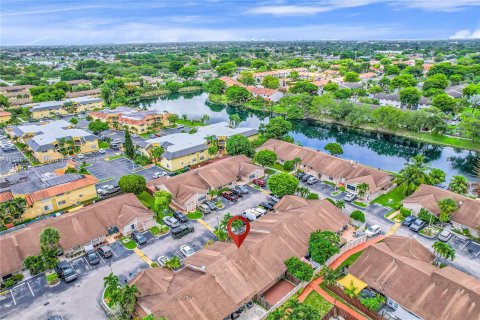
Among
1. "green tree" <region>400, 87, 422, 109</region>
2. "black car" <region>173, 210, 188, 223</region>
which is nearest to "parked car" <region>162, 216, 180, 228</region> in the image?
"black car" <region>173, 210, 188, 223</region>

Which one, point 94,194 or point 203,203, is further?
point 94,194

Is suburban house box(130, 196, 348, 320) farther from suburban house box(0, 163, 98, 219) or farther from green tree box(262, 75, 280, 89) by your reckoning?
green tree box(262, 75, 280, 89)

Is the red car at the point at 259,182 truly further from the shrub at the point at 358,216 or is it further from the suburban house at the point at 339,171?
the shrub at the point at 358,216

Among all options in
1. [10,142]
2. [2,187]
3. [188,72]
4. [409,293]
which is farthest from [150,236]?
[188,72]

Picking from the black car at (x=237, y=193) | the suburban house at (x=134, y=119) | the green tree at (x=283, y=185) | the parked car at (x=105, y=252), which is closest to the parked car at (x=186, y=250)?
the parked car at (x=105, y=252)

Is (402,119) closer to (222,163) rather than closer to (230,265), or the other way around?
(222,163)

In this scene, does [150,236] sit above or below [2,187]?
below
